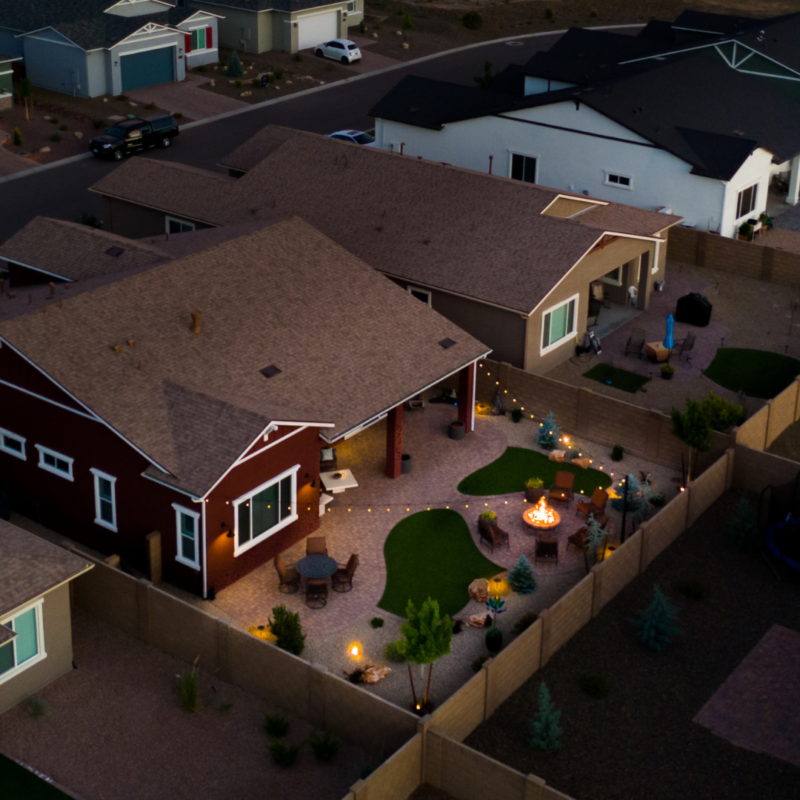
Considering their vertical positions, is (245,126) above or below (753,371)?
above

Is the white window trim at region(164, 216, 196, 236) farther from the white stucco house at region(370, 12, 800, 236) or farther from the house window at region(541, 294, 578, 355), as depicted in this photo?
the house window at region(541, 294, 578, 355)

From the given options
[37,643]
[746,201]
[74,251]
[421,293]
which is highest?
[74,251]

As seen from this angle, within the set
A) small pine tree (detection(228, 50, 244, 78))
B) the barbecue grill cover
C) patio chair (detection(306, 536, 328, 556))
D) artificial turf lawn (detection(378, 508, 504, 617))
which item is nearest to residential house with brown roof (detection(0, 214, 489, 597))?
patio chair (detection(306, 536, 328, 556))

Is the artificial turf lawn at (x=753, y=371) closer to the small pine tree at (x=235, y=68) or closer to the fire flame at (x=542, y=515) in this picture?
the fire flame at (x=542, y=515)

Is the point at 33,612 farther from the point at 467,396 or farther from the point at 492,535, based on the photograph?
the point at 467,396

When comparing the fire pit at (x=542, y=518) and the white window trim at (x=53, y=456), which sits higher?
the white window trim at (x=53, y=456)

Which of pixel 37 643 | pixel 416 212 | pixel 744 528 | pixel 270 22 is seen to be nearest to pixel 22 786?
pixel 37 643

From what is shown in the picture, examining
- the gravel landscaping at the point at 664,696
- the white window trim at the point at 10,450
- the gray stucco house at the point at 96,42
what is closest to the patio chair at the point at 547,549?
the gravel landscaping at the point at 664,696

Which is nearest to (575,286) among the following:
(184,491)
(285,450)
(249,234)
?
(249,234)
